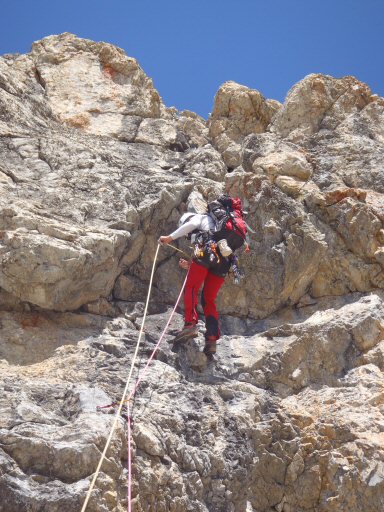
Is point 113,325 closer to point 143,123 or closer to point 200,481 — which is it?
point 200,481

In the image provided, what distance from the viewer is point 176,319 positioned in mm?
Answer: 8828

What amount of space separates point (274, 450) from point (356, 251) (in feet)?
12.4

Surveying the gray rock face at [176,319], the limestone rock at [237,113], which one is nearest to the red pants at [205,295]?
the gray rock face at [176,319]

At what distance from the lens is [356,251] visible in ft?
31.9

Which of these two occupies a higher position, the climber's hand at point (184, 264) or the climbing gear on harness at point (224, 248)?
the climbing gear on harness at point (224, 248)

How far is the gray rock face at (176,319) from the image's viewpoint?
6012 millimetres

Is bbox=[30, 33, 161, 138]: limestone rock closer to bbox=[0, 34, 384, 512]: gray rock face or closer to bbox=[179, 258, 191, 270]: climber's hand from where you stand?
bbox=[0, 34, 384, 512]: gray rock face

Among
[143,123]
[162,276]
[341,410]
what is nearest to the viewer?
[341,410]

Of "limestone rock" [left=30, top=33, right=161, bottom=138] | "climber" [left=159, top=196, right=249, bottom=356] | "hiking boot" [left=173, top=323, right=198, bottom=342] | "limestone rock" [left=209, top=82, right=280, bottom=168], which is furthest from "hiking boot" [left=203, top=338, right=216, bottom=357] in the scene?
"limestone rock" [left=209, top=82, right=280, bottom=168]

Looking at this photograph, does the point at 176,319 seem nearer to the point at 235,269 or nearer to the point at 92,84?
the point at 235,269

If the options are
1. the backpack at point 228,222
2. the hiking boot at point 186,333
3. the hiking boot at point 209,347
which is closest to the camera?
the hiking boot at point 186,333

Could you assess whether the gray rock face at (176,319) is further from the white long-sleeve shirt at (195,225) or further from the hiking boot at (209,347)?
the white long-sleeve shirt at (195,225)

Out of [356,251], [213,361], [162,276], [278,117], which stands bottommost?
[213,361]

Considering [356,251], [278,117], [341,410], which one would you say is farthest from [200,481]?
[278,117]
